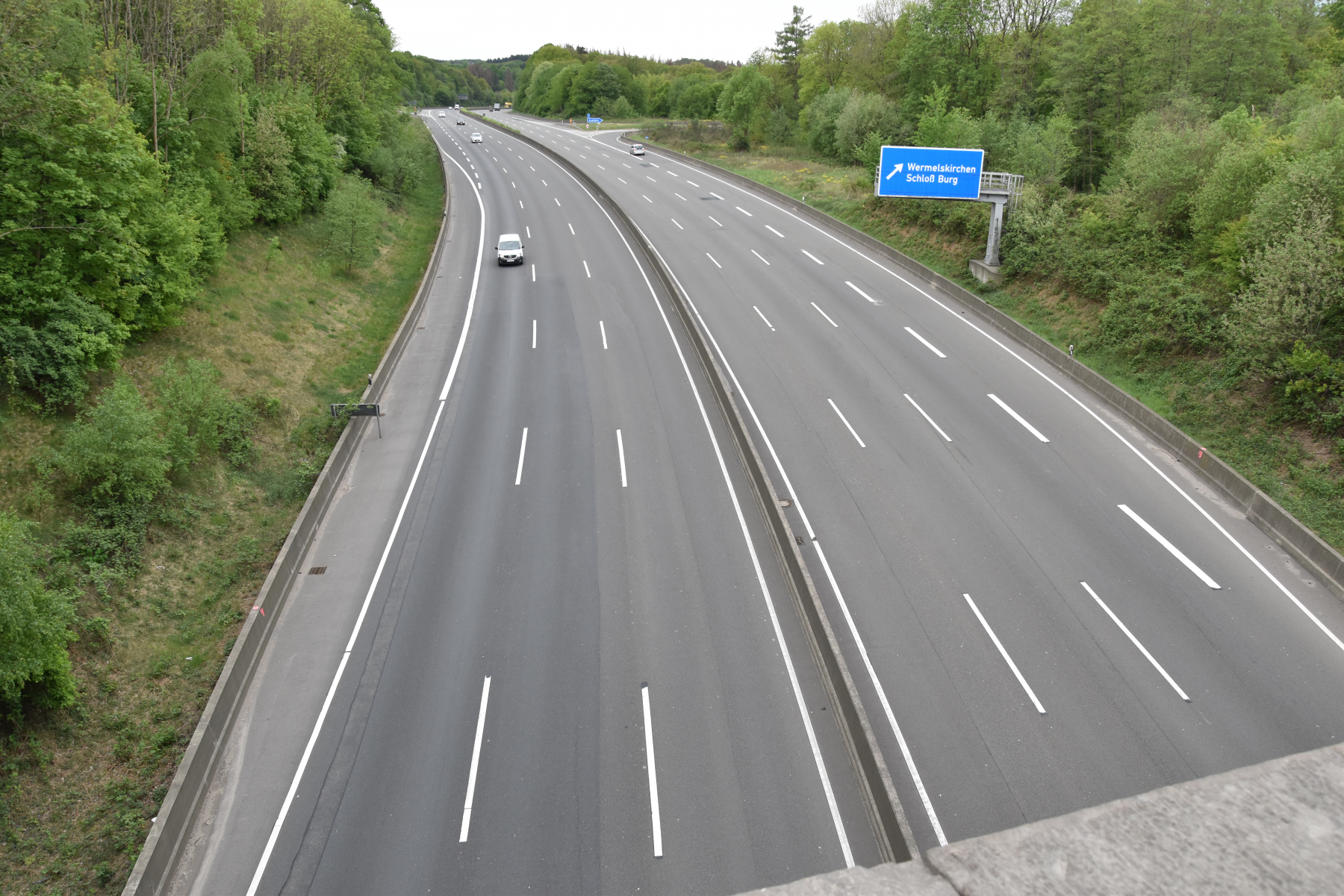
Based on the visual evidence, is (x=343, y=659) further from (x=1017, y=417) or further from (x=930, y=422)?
(x=1017, y=417)

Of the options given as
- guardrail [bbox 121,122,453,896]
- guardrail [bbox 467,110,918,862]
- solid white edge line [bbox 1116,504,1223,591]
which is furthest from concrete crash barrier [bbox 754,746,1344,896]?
solid white edge line [bbox 1116,504,1223,591]

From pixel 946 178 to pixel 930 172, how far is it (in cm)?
81

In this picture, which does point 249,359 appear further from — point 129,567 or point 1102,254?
point 1102,254

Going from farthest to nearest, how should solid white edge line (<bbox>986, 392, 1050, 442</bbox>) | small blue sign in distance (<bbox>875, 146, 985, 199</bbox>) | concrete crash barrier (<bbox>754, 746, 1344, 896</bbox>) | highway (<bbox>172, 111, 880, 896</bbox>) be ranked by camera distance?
small blue sign in distance (<bbox>875, 146, 985, 199</bbox>), solid white edge line (<bbox>986, 392, 1050, 442</bbox>), highway (<bbox>172, 111, 880, 896</bbox>), concrete crash barrier (<bbox>754, 746, 1344, 896</bbox>)

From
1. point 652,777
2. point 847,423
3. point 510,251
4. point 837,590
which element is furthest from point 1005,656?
point 510,251

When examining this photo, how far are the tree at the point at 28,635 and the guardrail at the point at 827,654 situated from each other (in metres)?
14.0

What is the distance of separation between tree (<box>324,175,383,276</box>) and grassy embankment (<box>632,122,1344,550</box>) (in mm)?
28833

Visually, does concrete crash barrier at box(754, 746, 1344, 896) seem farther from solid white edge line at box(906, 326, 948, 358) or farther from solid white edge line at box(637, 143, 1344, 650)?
solid white edge line at box(906, 326, 948, 358)

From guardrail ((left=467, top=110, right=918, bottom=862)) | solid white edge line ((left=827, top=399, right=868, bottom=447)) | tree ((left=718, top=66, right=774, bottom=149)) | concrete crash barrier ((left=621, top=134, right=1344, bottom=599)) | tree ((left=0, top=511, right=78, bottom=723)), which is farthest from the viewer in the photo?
tree ((left=718, top=66, right=774, bottom=149))

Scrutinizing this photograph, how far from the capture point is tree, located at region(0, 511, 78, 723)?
12469 millimetres

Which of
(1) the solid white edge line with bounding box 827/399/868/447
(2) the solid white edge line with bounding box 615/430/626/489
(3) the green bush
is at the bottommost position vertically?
(2) the solid white edge line with bounding box 615/430/626/489

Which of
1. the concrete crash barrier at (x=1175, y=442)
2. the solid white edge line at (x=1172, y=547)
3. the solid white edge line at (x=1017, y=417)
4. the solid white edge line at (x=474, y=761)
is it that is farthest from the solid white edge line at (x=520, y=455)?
the concrete crash barrier at (x=1175, y=442)

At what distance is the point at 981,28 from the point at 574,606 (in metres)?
69.4

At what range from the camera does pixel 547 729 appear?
1349 centimetres
